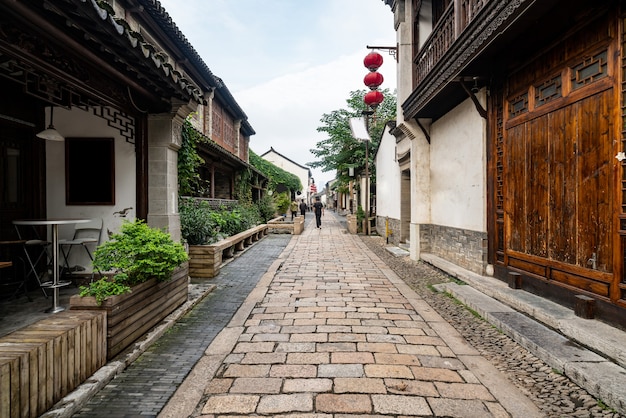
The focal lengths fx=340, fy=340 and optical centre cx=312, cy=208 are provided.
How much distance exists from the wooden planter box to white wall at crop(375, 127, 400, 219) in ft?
29.3

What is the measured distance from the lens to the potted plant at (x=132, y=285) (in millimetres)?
2996

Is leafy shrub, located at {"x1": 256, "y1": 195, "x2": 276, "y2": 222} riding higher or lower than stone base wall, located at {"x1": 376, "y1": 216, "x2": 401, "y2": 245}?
higher

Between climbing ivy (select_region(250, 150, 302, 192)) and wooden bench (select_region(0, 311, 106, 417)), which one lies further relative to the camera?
climbing ivy (select_region(250, 150, 302, 192))

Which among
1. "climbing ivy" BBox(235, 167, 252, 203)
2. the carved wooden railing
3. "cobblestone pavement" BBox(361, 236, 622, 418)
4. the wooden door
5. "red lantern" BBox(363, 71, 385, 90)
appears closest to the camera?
"cobblestone pavement" BBox(361, 236, 622, 418)

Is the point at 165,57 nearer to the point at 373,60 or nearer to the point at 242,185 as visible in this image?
the point at 373,60

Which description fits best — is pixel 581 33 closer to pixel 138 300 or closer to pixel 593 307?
pixel 593 307

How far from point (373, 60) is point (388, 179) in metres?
4.95

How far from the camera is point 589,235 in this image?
3.63 meters

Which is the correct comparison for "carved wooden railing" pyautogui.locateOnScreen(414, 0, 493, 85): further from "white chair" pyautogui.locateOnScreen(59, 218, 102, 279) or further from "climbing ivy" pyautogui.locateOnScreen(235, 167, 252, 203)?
"climbing ivy" pyautogui.locateOnScreen(235, 167, 252, 203)

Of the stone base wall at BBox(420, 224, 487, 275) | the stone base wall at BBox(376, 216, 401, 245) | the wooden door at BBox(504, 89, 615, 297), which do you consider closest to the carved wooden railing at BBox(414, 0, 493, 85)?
the wooden door at BBox(504, 89, 615, 297)

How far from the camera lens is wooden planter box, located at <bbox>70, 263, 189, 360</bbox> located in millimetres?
2963

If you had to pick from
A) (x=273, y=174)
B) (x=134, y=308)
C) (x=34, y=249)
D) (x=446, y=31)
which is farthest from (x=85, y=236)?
(x=273, y=174)

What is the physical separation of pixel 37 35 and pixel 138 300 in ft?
8.22

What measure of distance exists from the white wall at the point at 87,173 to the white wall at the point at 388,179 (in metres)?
8.63
